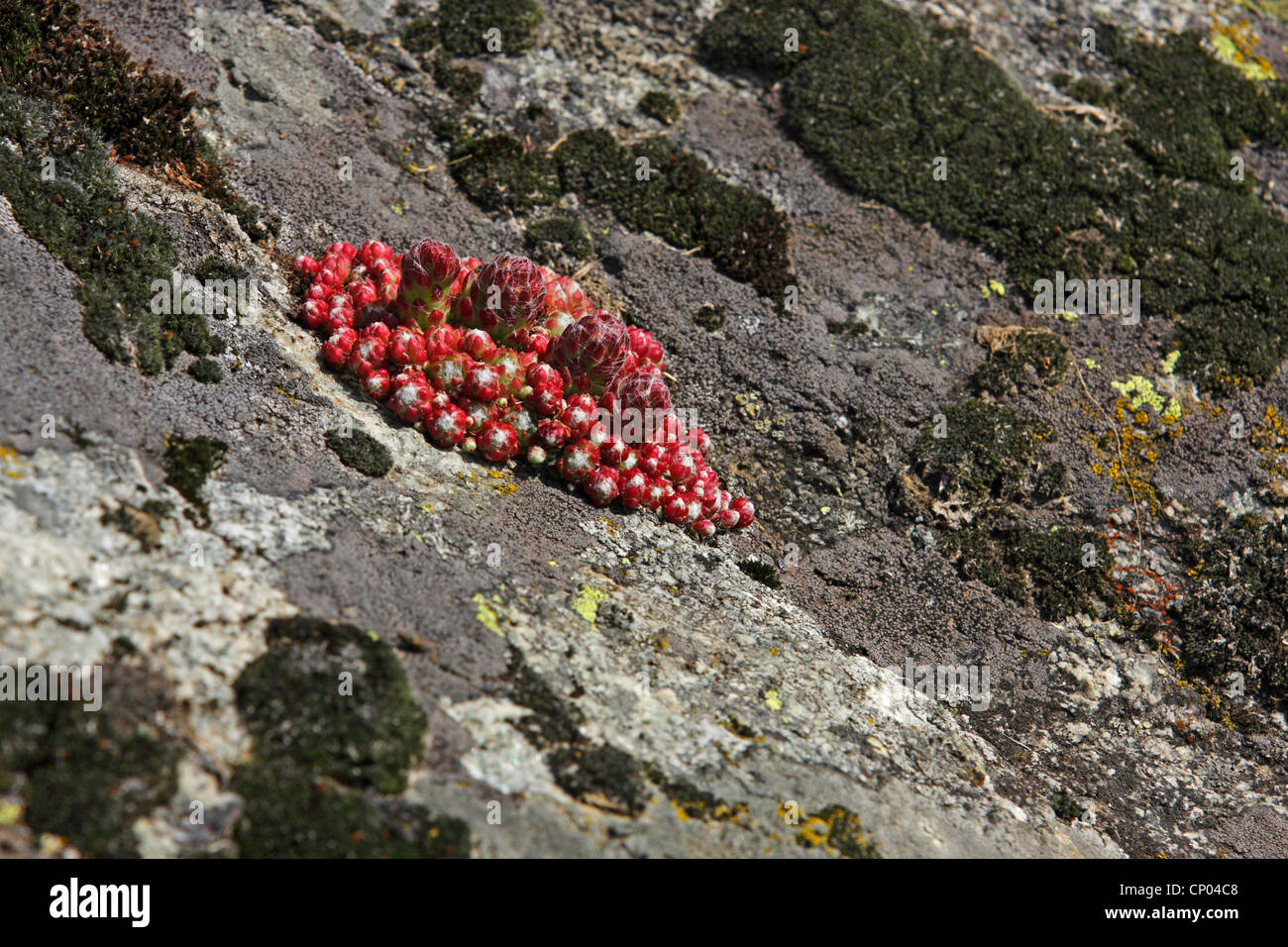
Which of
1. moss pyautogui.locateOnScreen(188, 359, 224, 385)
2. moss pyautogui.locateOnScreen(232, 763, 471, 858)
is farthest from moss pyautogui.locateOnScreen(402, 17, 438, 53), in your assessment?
moss pyautogui.locateOnScreen(232, 763, 471, 858)

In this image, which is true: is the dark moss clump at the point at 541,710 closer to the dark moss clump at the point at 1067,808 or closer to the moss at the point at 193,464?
the moss at the point at 193,464

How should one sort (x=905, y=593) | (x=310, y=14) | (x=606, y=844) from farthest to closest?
(x=310, y=14) < (x=905, y=593) < (x=606, y=844)

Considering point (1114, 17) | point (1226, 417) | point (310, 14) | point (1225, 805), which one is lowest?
point (1225, 805)

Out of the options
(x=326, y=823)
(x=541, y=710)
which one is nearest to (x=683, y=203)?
(x=541, y=710)

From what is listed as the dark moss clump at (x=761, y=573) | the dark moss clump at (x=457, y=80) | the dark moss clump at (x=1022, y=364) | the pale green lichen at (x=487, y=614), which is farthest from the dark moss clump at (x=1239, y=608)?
the dark moss clump at (x=457, y=80)
